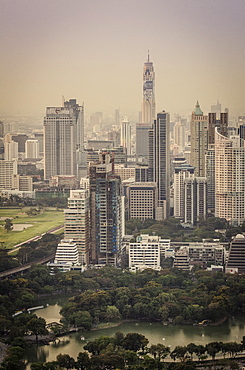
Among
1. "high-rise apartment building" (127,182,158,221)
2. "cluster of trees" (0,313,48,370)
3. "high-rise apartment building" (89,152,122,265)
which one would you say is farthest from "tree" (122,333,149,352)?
"high-rise apartment building" (127,182,158,221)

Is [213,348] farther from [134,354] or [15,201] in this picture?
[15,201]

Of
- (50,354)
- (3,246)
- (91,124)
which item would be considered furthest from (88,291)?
(91,124)

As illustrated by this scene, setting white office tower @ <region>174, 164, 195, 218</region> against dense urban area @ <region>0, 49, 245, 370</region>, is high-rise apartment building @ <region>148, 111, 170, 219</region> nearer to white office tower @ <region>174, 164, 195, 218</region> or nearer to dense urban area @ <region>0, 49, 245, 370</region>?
dense urban area @ <region>0, 49, 245, 370</region>

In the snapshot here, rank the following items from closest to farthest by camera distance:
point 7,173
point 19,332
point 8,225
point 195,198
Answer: point 19,332
point 8,225
point 195,198
point 7,173

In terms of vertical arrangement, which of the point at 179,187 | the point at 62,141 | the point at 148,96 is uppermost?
the point at 148,96

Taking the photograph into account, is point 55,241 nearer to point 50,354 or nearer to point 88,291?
point 88,291


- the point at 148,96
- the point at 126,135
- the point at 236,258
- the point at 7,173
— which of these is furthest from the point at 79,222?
the point at 126,135

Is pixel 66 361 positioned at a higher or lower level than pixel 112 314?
lower
